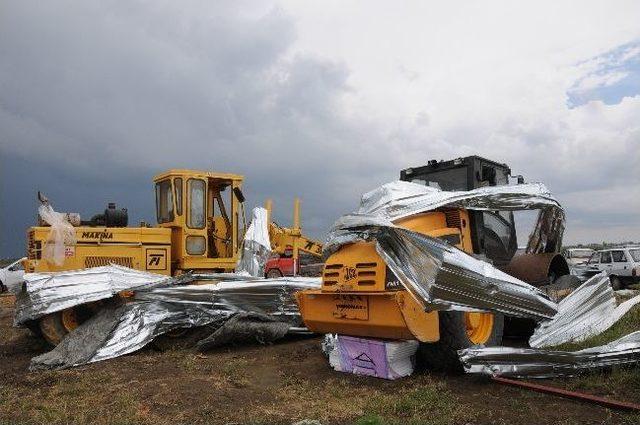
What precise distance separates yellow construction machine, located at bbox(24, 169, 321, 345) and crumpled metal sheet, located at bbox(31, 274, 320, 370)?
91 centimetres

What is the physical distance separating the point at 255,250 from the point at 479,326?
505cm

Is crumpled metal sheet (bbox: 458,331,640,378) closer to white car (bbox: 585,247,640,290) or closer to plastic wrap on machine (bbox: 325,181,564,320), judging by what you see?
plastic wrap on machine (bbox: 325,181,564,320)

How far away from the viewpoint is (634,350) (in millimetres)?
5875

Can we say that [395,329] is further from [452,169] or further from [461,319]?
[452,169]

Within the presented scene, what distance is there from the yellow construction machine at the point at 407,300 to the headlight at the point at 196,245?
429 centimetres

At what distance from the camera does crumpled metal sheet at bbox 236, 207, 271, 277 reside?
10539 mm

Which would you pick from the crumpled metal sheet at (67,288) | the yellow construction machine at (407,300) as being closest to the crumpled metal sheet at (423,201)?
the yellow construction machine at (407,300)

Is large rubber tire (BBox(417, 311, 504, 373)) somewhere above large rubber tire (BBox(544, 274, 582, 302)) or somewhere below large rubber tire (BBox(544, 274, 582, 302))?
below

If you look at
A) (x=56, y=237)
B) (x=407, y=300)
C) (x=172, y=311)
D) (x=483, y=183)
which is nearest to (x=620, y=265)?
(x=483, y=183)

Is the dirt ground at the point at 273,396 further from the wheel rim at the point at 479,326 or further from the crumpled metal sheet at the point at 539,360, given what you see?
the wheel rim at the point at 479,326

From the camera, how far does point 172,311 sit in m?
8.77

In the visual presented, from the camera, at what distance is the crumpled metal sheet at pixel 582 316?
7.55 metres

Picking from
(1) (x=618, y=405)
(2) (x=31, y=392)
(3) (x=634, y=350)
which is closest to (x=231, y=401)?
(2) (x=31, y=392)

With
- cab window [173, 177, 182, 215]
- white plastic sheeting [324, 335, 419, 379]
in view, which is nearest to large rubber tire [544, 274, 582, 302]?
white plastic sheeting [324, 335, 419, 379]
